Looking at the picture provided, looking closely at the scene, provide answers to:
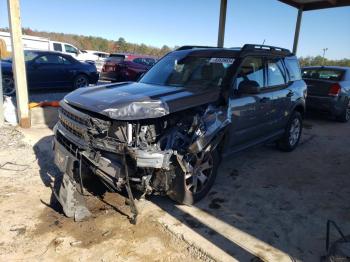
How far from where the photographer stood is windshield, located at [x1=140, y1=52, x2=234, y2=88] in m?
4.61

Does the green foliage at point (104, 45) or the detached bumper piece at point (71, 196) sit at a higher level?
the green foliage at point (104, 45)

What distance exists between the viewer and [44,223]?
11.9 ft

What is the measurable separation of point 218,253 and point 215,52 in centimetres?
300

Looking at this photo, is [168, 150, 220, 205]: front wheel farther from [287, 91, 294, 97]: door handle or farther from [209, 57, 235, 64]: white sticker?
[287, 91, 294, 97]: door handle

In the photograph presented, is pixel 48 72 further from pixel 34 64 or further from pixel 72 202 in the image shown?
pixel 72 202

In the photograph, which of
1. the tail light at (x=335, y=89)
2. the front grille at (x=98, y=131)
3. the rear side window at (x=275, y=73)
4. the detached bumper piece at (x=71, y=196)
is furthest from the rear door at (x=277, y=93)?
the tail light at (x=335, y=89)

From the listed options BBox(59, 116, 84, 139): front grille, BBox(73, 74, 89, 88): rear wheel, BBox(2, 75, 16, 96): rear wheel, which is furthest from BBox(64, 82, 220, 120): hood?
BBox(73, 74, 89, 88): rear wheel

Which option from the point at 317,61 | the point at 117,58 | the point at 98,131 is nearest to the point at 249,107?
the point at 98,131

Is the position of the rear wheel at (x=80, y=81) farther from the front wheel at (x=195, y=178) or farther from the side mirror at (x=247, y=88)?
the front wheel at (x=195, y=178)

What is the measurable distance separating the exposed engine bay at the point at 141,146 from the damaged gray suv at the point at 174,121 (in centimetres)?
1

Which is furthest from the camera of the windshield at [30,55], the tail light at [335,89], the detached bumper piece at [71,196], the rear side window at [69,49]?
the rear side window at [69,49]

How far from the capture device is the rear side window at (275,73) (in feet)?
17.7

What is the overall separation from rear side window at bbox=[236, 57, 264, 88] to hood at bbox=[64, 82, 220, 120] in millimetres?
557

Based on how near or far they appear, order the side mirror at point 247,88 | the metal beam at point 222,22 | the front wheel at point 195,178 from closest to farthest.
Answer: the front wheel at point 195,178 → the side mirror at point 247,88 → the metal beam at point 222,22
